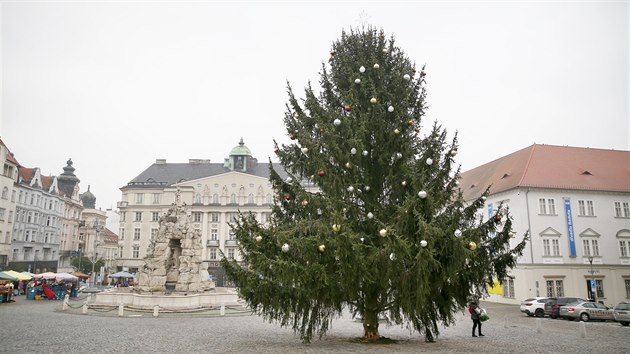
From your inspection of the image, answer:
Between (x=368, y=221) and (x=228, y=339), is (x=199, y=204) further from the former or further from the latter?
(x=368, y=221)

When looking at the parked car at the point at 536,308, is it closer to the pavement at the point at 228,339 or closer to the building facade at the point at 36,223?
the pavement at the point at 228,339

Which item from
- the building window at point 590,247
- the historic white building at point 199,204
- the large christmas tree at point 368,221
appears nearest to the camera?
the large christmas tree at point 368,221

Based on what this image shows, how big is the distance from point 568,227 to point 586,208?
2773 millimetres

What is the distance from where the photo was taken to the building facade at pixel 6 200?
2020 inches

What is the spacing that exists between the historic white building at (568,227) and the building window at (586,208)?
0.30 ft

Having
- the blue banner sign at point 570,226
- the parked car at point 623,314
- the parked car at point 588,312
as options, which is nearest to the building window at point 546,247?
the blue banner sign at point 570,226

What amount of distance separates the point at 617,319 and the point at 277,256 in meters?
23.4

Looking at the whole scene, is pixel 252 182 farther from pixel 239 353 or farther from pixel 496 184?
pixel 239 353

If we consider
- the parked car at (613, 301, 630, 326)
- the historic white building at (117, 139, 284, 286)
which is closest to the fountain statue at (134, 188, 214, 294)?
the parked car at (613, 301, 630, 326)

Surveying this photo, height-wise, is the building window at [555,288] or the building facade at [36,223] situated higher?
the building facade at [36,223]

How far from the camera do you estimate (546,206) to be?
128 feet

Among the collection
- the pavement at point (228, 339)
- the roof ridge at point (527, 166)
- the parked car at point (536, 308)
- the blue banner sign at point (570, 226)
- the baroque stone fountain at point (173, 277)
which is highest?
the roof ridge at point (527, 166)

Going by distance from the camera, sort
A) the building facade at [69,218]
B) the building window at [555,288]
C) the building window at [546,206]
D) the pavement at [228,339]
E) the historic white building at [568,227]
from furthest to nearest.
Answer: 1. the building facade at [69,218]
2. the building window at [546,206]
3. the historic white building at [568,227]
4. the building window at [555,288]
5. the pavement at [228,339]

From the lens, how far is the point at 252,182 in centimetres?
7381
